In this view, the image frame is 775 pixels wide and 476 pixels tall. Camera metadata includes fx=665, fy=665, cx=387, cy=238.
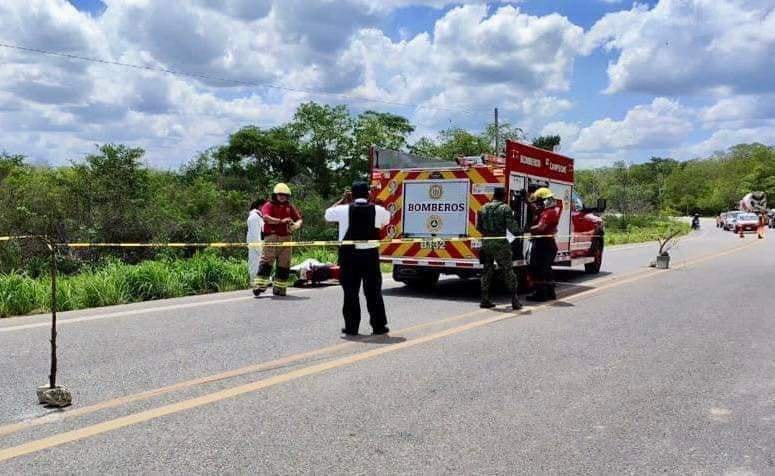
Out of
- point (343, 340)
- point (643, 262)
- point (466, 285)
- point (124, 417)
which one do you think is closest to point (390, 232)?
point (466, 285)

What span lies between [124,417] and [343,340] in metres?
2.98

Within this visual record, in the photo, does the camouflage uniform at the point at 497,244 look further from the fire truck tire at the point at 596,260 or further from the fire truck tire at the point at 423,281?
the fire truck tire at the point at 596,260

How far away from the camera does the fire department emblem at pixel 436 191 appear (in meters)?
11.0

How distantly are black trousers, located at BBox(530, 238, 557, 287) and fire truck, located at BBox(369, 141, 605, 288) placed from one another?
1.07 ft

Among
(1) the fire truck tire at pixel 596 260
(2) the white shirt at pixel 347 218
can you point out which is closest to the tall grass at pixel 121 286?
(2) the white shirt at pixel 347 218

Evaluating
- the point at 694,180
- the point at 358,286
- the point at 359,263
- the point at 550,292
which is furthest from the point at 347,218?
the point at 694,180

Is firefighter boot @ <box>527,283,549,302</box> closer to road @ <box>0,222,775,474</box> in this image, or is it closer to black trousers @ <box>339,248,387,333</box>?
road @ <box>0,222,775,474</box>

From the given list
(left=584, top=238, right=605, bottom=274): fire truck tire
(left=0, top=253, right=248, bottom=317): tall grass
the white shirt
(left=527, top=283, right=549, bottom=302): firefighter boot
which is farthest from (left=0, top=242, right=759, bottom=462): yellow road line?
(left=584, top=238, right=605, bottom=274): fire truck tire

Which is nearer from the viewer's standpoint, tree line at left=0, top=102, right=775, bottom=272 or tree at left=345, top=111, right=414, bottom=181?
tree line at left=0, top=102, right=775, bottom=272

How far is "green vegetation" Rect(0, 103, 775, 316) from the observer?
10602 mm

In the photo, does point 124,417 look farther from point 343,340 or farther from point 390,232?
point 390,232

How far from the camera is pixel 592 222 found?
1466cm

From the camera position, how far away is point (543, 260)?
10.5 meters

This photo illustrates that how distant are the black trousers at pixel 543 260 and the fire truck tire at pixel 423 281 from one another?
1.91 m
